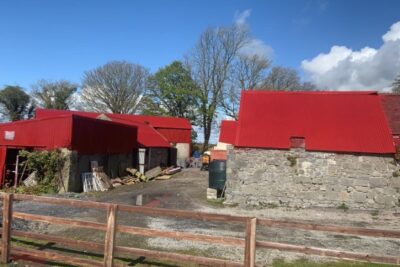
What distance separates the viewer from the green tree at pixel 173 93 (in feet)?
190

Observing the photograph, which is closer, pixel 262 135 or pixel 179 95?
pixel 262 135

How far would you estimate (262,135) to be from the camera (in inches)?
747

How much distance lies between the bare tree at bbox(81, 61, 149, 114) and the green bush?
136ft

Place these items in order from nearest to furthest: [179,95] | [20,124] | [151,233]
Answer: [151,233], [20,124], [179,95]

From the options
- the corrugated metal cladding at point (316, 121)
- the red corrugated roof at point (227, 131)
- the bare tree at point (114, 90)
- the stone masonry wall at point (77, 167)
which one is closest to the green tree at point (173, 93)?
the bare tree at point (114, 90)

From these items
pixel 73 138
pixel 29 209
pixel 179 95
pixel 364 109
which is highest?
pixel 179 95

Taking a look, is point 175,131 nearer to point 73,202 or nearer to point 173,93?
point 173,93

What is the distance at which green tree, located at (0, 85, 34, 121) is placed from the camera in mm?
61031

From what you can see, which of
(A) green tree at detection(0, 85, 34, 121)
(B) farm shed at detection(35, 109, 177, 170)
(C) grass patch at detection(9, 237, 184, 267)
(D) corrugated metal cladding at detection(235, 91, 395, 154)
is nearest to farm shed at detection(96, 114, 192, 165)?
(B) farm shed at detection(35, 109, 177, 170)

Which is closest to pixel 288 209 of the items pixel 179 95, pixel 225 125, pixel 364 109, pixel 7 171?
pixel 364 109

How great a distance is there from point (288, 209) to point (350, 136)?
4.64 metres

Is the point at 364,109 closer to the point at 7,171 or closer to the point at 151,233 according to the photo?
the point at 151,233

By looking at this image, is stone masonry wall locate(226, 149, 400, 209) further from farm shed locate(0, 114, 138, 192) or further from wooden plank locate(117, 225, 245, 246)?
wooden plank locate(117, 225, 245, 246)

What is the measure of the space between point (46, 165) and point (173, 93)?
1559 inches
